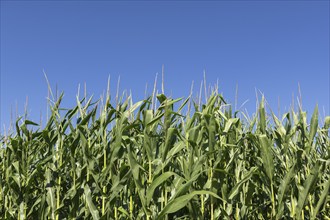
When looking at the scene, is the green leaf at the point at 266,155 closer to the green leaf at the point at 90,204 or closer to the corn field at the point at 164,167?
the corn field at the point at 164,167

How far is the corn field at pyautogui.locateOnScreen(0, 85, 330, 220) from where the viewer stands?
8.34ft

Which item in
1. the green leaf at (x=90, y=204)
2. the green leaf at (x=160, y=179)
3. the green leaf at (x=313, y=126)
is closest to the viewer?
the green leaf at (x=160, y=179)

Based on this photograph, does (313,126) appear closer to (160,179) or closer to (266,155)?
(266,155)

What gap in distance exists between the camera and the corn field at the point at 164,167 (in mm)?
2543

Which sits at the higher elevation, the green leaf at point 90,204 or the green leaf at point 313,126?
the green leaf at point 313,126

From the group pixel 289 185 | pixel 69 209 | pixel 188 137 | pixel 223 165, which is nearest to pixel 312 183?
pixel 289 185

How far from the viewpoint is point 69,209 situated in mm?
2943

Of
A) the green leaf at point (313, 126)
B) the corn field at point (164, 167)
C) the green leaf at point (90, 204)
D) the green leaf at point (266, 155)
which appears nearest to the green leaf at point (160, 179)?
the corn field at point (164, 167)

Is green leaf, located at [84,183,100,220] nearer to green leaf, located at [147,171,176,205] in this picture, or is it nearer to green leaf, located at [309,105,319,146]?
green leaf, located at [147,171,176,205]

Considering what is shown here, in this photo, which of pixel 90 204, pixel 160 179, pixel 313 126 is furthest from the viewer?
pixel 313 126

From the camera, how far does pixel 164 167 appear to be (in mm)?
2562

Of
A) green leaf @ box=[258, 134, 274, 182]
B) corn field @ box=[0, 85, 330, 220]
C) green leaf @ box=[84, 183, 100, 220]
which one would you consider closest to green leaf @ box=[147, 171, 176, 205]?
corn field @ box=[0, 85, 330, 220]

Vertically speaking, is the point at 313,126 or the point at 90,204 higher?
the point at 313,126

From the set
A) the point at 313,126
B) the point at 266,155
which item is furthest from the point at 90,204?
the point at 313,126
